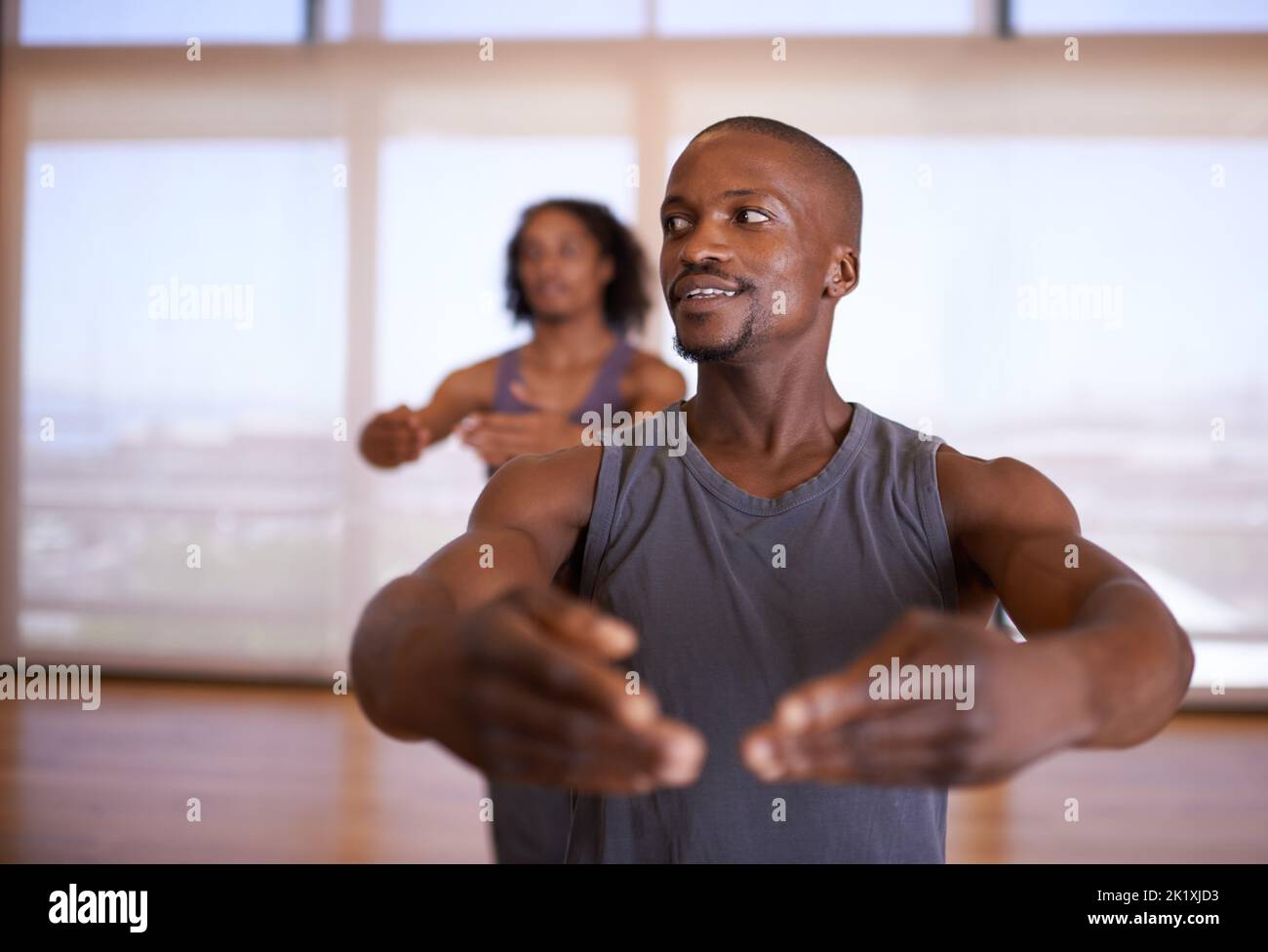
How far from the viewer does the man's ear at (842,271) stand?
4.19 feet

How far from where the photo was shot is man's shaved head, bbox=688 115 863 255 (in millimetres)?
1229

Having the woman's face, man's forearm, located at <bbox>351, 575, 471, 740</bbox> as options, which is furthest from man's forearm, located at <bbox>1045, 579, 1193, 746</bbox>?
the woman's face

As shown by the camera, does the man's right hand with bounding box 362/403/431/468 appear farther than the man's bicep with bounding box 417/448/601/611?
Yes

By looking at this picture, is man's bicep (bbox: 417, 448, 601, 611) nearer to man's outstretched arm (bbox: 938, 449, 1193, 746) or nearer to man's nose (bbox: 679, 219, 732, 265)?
man's nose (bbox: 679, 219, 732, 265)

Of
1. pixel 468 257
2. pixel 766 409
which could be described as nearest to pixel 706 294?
pixel 766 409

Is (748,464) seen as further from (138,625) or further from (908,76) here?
(138,625)

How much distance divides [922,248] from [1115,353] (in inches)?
33.0

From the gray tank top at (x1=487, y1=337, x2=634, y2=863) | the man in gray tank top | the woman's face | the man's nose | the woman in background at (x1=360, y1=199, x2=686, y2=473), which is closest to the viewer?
the man in gray tank top

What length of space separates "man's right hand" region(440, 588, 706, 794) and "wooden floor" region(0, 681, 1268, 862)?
2213 millimetres

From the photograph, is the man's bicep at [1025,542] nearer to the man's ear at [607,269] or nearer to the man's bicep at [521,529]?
the man's bicep at [521,529]

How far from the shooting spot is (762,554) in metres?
1.14

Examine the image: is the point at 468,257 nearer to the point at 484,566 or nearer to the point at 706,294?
the point at 706,294

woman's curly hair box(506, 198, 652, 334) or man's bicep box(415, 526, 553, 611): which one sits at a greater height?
woman's curly hair box(506, 198, 652, 334)
